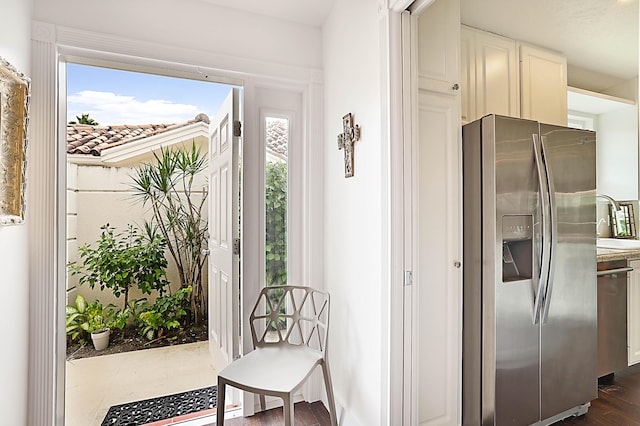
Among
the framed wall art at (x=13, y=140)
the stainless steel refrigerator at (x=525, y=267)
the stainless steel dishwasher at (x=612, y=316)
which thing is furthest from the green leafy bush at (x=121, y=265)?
the stainless steel dishwasher at (x=612, y=316)

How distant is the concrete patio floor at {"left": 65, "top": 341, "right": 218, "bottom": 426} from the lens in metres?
2.19

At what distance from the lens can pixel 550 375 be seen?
1856 millimetres

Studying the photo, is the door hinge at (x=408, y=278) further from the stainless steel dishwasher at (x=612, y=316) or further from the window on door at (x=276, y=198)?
the stainless steel dishwasher at (x=612, y=316)

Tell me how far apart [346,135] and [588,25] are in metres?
1.74

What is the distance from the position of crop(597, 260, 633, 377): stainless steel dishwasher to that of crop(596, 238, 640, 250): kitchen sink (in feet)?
0.53

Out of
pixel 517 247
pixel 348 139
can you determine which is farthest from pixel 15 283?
pixel 517 247

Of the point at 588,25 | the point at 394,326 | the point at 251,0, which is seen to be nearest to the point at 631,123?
the point at 588,25

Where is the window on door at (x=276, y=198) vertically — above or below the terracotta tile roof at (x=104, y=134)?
below

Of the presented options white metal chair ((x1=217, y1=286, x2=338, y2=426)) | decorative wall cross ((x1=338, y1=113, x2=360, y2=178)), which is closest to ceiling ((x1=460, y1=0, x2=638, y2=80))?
decorative wall cross ((x1=338, y1=113, x2=360, y2=178))

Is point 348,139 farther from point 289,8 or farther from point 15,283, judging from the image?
point 15,283

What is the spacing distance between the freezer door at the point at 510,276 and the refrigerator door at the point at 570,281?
0.09 m

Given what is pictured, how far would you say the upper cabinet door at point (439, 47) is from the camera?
1742 mm

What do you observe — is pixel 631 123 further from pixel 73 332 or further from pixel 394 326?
pixel 73 332

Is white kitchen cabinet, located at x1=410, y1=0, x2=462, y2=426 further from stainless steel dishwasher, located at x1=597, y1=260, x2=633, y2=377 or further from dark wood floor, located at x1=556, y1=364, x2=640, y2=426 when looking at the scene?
stainless steel dishwasher, located at x1=597, y1=260, x2=633, y2=377
